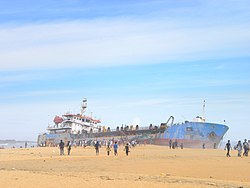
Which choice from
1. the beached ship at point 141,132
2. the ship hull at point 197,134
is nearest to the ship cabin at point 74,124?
the beached ship at point 141,132

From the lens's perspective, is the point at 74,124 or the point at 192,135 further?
the point at 74,124

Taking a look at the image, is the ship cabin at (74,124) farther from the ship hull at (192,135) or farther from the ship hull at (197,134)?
the ship hull at (197,134)

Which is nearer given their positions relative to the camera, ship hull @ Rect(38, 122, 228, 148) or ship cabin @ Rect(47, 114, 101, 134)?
ship hull @ Rect(38, 122, 228, 148)

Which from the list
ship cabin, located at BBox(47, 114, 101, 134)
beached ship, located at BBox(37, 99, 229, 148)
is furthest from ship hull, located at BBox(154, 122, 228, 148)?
ship cabin, located at BBox(47, 114, 101, 134)

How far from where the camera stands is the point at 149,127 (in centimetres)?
7044

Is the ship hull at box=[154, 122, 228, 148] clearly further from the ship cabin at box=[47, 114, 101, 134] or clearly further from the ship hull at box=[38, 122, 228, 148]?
the ship cabin at box=[47, 114, 101, 134]

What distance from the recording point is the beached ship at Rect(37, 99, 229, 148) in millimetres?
63094

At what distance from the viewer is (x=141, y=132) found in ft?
234

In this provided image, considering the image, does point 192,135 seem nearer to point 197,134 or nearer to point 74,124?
point 197,134

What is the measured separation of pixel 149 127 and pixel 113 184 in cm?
5761

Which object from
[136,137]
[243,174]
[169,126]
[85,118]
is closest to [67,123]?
[85,118]

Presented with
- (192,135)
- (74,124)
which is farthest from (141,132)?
(74,124)

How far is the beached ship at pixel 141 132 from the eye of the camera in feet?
207

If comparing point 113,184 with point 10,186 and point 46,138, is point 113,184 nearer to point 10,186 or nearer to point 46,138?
point 10,186
